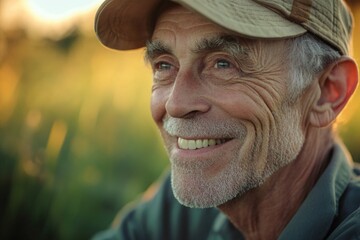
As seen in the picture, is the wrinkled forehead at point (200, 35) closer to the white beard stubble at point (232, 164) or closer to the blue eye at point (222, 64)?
the blue eye at point (222, 64)

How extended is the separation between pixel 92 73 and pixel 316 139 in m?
2.81

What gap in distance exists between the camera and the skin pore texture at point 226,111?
8.23 ft

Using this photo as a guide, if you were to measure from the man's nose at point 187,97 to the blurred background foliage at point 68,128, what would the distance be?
5.70ft

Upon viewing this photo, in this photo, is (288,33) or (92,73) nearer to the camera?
(288,33)

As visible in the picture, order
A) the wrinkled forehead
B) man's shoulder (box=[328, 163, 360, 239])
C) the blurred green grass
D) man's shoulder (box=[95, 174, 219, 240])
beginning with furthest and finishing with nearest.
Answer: the blurred green grass → man's shoulder (box=[95, 174, 219, 240]) → the wrinkled forehead → man's shoulder (box=[328, 163, 360, 239])

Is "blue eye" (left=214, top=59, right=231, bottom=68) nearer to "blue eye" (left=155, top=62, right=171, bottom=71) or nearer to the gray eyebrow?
the gray eyebrow

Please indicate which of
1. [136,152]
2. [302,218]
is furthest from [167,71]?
[136,152]

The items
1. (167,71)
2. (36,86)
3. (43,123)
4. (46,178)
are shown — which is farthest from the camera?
(36,86)

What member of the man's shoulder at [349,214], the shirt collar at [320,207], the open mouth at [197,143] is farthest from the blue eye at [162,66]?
the man's shoulder at [349,214]

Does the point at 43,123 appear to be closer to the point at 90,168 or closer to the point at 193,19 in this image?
the point at 90,168

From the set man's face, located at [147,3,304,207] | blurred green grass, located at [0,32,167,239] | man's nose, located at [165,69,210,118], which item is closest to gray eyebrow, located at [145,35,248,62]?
man's face, located at [147,3,304,207]

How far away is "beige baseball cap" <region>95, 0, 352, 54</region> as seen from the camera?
2369 millimetres

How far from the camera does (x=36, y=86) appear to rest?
16.7ft

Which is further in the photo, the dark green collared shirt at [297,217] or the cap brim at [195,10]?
the dark green collared shirt at [297,217]
